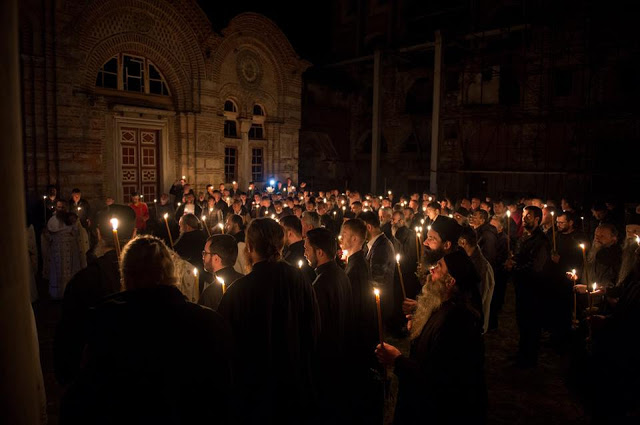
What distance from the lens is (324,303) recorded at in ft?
12.6

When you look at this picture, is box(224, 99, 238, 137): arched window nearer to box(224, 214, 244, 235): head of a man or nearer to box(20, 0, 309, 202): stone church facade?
box(20, 0, 309, 202): stone church facade

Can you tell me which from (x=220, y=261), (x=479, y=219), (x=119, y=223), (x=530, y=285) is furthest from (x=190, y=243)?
(x=530, y=285)

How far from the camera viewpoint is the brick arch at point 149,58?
14867 mm

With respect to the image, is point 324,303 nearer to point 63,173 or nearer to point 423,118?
point 63,173

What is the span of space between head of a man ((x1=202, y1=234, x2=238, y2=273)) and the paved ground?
2.69 metres

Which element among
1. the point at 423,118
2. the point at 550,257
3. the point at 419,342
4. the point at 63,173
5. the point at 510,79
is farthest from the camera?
the point at 423,118

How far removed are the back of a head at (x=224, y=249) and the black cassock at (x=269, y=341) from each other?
0.69m

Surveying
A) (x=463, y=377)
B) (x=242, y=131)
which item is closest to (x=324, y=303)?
(x=463, y=377)

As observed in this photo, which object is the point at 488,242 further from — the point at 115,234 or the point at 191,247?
the point at 115,234

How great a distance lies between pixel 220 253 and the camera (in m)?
3.92

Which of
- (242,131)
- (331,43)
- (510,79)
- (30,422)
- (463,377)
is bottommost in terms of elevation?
(463,377)

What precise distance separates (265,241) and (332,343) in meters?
1.16

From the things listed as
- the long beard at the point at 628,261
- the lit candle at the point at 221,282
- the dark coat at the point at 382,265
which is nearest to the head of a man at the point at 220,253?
the lit candle at the point at 221,282

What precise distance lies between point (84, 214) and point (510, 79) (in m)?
21.1
